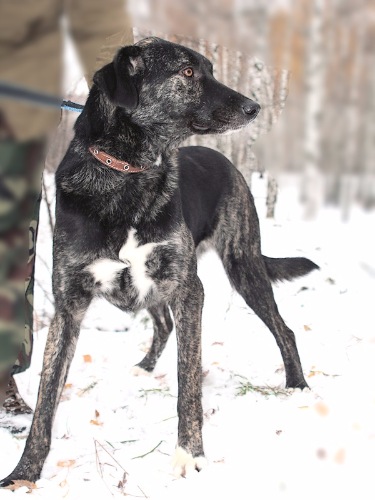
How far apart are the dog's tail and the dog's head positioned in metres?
1.52

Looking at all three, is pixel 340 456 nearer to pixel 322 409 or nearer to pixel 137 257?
pixel 322 409

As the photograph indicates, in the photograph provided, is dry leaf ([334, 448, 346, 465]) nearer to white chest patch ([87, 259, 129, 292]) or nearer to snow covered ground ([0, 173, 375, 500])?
snow covered ground ([0, 173, 375, 500])

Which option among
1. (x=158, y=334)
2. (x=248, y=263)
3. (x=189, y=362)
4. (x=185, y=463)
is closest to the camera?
(x=185, y=463)

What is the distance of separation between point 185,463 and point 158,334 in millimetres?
1755

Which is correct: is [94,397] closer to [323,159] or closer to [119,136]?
[119,136]

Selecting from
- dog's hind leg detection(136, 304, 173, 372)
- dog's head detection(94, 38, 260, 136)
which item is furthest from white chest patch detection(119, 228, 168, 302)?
dog's hind leg detection(136, 304, 173, 372)

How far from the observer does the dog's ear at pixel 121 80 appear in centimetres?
312

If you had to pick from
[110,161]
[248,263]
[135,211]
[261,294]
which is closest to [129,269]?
[135,211]

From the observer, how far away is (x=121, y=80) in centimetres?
316

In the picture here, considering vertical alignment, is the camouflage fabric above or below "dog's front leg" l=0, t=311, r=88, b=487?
above

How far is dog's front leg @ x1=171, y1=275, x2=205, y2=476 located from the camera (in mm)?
3229

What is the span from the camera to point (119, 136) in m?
3.27

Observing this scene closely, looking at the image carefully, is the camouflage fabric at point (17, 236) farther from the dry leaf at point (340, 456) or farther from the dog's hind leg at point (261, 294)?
the dry leaf at point (340, 456)

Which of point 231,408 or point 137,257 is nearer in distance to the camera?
point 137,257
